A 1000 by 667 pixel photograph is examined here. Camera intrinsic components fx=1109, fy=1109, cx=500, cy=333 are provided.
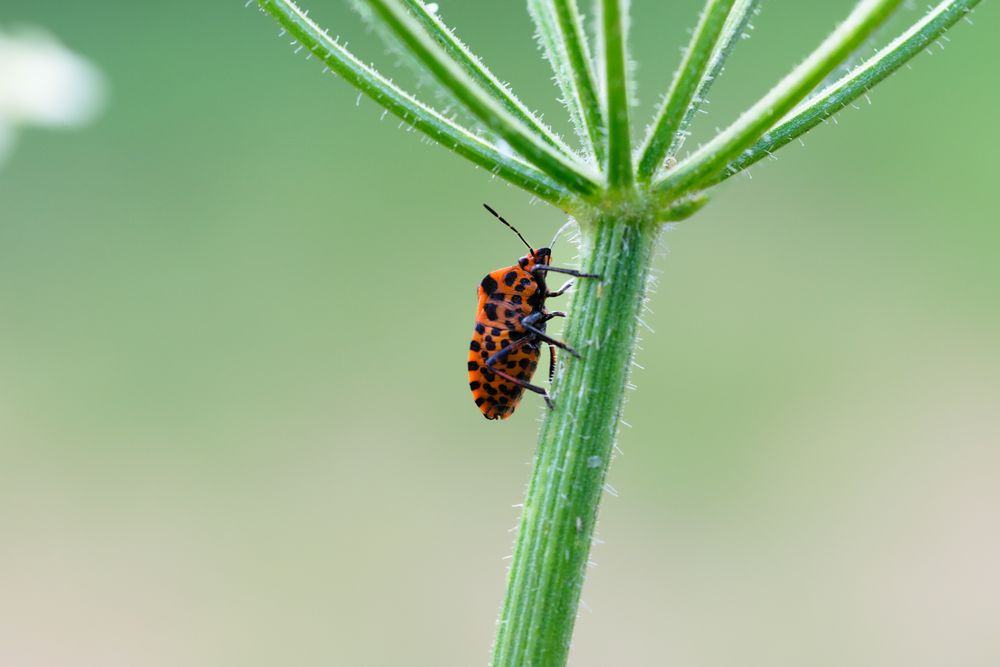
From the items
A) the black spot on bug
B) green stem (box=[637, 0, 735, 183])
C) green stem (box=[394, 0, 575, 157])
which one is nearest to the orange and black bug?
the black spot on bug

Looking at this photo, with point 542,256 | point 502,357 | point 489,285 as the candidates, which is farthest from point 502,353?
point 542,256

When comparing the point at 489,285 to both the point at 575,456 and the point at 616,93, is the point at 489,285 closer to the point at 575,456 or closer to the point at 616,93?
the point at 575,456

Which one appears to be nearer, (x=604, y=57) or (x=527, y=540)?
(x=604, y=57)

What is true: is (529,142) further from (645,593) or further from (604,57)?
(645,593)

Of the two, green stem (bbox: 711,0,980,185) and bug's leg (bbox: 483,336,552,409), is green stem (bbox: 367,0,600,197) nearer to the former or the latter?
green stem (bbox: 711,0,980,185)

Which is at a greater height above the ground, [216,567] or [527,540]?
[527,540]

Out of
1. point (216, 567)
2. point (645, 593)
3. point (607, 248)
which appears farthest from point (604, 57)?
point (216, 567)
